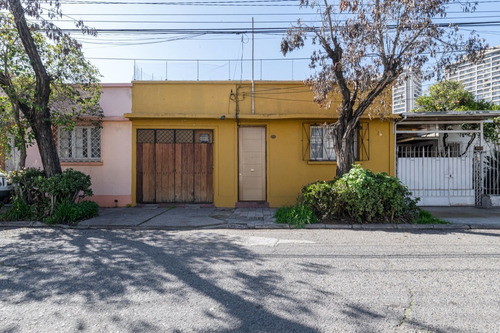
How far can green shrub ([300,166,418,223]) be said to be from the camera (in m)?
7.42

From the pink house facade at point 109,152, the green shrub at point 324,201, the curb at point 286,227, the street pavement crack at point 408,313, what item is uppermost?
the pink house facade at point 109,152

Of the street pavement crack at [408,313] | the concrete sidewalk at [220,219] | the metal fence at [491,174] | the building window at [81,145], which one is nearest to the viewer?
the street pavement crack at [408,313]

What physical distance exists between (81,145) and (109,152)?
1032 mm

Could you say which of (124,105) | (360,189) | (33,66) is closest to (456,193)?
(360,189)

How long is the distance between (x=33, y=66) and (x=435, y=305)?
9.70 meters

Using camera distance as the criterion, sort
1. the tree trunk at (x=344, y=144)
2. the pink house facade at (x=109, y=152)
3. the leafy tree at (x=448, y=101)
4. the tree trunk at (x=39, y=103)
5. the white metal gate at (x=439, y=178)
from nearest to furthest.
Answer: the tree trunk at (x=39, y=103) → the tree trunk at (x=344, y=144) → the white metal gate at (x=439, y=178) → the pink house facade at (x=109, y=152) → the leafy tree at (x=448, y=101)

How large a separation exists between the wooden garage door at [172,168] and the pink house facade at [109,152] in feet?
1.51

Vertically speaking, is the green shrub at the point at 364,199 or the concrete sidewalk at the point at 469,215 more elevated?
the green shrub at the point at 364,199

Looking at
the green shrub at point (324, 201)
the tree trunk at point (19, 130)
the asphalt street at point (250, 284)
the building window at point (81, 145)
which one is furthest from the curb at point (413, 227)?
the tree trunk at point (19, 130)

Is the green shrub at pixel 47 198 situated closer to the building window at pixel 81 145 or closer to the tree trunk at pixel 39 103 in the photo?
the tree trunk at pixel 39 103

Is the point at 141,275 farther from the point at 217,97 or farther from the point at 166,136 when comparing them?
the point at 217,97

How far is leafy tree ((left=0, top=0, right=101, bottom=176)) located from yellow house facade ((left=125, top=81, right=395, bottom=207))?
2.11m

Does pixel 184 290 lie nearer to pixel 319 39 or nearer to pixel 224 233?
pixel 224 233

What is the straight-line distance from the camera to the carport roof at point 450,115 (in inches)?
351
